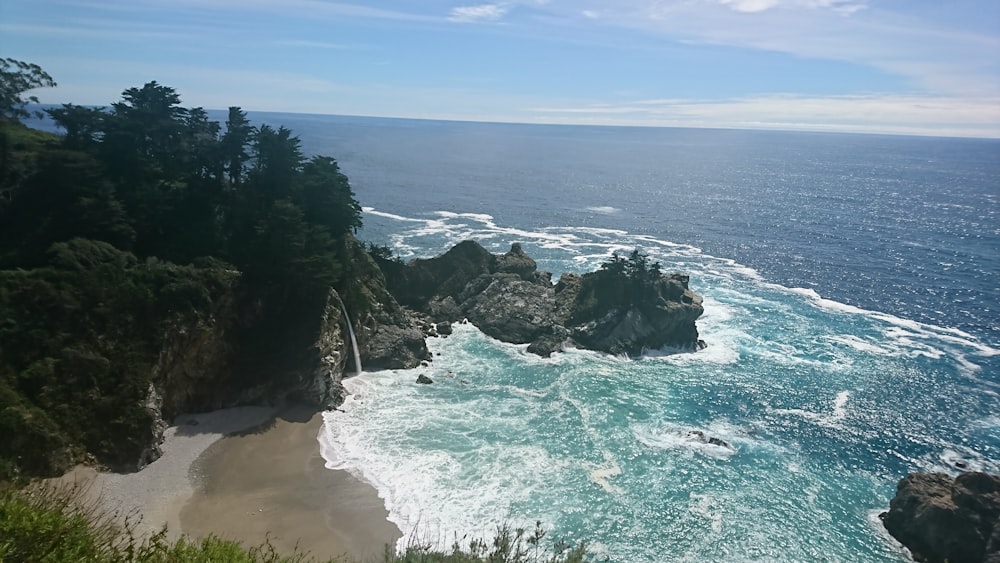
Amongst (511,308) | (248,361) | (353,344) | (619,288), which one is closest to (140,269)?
(248,361)

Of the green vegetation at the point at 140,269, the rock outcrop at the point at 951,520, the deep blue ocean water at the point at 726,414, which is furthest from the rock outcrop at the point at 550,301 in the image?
the rock outcrop at the point at 951,520

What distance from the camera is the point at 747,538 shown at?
3469 centimetres

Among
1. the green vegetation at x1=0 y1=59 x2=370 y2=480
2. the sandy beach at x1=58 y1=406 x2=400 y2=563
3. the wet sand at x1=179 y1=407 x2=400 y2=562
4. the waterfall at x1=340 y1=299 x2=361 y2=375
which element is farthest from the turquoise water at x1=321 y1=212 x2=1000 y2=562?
the green vegetation at x1=0 y1=59 x2=370 y2=480

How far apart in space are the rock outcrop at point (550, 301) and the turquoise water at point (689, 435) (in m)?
2.56

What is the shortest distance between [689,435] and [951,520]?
15.9 meters

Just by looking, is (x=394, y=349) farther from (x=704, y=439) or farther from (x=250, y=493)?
(x=704, y=439)

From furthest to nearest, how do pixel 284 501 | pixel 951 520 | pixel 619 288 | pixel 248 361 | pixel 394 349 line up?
pixel 619 288, pixel 394 349, pixel 248 361, pixel 284 501, pixel 951 520

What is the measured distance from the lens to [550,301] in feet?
230

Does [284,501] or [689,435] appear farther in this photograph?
[689,435]

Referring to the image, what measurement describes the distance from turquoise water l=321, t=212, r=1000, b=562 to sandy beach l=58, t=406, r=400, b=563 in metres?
1.83

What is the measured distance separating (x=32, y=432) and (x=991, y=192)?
665 ft

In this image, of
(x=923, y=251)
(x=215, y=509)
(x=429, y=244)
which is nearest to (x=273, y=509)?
(x=215, y=509)

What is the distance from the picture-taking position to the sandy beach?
32.8 metres

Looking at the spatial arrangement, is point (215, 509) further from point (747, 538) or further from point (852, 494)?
point (852, 494)
